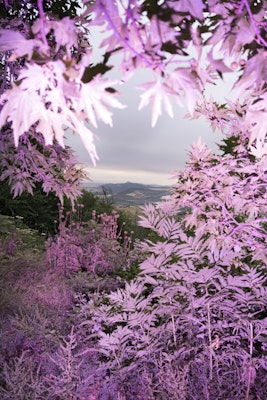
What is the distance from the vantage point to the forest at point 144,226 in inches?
47.4

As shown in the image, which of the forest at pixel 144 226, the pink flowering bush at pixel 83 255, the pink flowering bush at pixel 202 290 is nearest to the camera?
the forest at pixel 144 226

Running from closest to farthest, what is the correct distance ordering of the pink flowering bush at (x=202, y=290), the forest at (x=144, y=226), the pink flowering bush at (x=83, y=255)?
the forest at (x=144, y=226) → the pink flowering bush at (x=202, y=290) → the pink flowering bush at (x=83, y=255)

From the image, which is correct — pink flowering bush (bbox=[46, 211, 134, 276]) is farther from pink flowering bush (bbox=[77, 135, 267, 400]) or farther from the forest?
pink flowering bush (bbox=[77, 135, 267, 400])

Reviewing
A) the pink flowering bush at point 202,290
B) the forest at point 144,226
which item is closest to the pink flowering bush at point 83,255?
the forest at point 144,226

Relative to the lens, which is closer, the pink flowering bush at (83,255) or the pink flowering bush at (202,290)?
the pink flowering bush at (202,290)

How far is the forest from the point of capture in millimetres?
1205

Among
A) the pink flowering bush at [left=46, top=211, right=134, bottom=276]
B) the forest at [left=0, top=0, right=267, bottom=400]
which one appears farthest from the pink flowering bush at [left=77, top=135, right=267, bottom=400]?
the pink flowering bush at [left=46, top=211, right=134, bottom=276]

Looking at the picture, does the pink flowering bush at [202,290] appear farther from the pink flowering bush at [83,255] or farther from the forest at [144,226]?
the pink flowering bush at [83,255]

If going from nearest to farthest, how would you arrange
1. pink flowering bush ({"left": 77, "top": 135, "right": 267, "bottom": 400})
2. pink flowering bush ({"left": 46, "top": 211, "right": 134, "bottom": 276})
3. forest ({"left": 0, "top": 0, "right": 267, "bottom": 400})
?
forest ({"left": 0, "top": 0, "right": 267, "bottom": 400})
pink flowering bush ({"left": 77, "top": 135, "right": 267, "bottom": 400})
pink flowering bush ({"left": 46, "top": 211, "right": 134, "bottom": 276})

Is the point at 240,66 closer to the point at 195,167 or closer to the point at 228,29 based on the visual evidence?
the point at 228,29

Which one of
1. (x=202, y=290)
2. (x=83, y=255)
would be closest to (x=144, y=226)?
(x=202, y=290)

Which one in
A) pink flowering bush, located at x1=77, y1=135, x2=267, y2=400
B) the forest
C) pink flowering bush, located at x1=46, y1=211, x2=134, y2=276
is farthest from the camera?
pink flowering bush, located at x1=46, y1=211, x2=134, y2=276

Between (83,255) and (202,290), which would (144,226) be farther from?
(83,255)

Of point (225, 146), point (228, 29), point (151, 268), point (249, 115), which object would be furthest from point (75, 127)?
point (225, 146)
